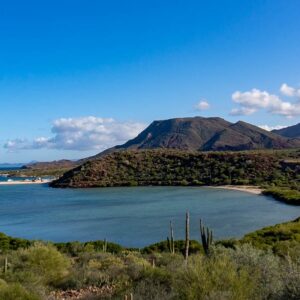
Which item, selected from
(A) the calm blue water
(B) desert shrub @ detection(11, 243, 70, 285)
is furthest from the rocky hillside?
(B) desert shrub @ detection(11, 243, 70, 285)

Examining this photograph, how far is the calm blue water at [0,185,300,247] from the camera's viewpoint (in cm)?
3959

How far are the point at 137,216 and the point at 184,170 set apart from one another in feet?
192

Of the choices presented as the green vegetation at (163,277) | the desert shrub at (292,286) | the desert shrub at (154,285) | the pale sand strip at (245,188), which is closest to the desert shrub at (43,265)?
the green vegetation at (163,277)

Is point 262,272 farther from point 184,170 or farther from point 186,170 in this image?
point 184,170

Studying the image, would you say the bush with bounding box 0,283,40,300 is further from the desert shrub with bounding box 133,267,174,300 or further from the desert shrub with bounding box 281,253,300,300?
the desert shrub with bounding box 281,253,300,300

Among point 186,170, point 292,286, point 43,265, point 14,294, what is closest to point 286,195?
point 186,170

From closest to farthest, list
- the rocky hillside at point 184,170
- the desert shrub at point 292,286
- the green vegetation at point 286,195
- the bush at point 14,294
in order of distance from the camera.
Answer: the desert shrub at point 292,286 < the bush at point 14,294 < the green vegetation at point 286,195 < the rocky hillside at point 184,170

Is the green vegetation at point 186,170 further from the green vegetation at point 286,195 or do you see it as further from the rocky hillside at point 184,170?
the green vegetation at point 286,195

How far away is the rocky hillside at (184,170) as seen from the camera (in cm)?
9634

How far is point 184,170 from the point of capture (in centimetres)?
10925

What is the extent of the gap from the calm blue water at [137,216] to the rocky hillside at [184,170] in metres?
22.8

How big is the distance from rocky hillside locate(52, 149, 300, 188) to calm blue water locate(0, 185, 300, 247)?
74.8 ft

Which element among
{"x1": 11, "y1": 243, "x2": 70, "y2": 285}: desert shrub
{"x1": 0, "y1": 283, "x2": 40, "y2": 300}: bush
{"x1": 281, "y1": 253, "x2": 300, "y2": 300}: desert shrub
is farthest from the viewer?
{"x1": 11, "y1": 243, "x2": 70, "y2": 285}: desert shrub

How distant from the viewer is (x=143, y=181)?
10425 centimetres
